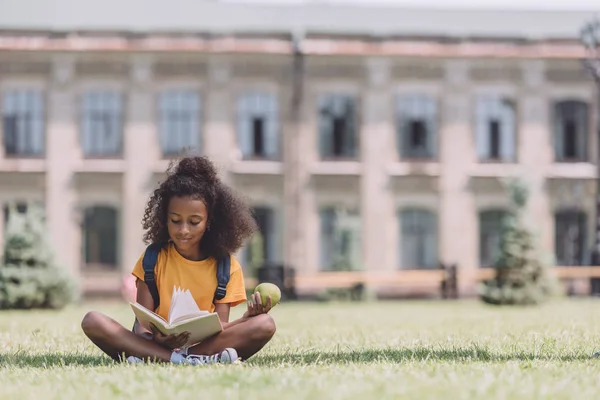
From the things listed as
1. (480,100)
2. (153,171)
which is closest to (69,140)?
(153,171)

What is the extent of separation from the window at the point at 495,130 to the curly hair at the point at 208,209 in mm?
25694

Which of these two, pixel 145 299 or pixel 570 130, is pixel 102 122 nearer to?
pixel 570 130

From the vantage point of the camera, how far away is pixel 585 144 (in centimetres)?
3334

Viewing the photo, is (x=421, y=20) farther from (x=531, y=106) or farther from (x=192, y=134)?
(x=192, y=134)

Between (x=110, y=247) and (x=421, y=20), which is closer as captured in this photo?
(x=110, y=247)

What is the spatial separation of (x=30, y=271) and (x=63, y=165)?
8.75 metres

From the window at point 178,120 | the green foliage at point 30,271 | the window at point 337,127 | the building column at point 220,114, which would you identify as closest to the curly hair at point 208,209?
the green foliage at point 30,271

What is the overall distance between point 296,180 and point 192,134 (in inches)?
138

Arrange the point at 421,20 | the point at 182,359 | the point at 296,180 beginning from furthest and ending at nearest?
1. the point at 421,20
2. the point at 296,180
3. the point at 182,359

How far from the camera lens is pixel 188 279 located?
7879mm

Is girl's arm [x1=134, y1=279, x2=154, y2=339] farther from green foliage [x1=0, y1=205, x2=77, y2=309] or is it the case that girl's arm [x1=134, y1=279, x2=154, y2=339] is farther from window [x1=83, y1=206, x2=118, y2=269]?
window [x1=83, y1=206, x2=118, y2=269]

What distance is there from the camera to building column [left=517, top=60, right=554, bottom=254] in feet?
107

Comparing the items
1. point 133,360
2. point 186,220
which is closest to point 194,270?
point 186,220

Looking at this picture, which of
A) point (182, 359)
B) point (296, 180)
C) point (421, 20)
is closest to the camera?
point (182, 359)
